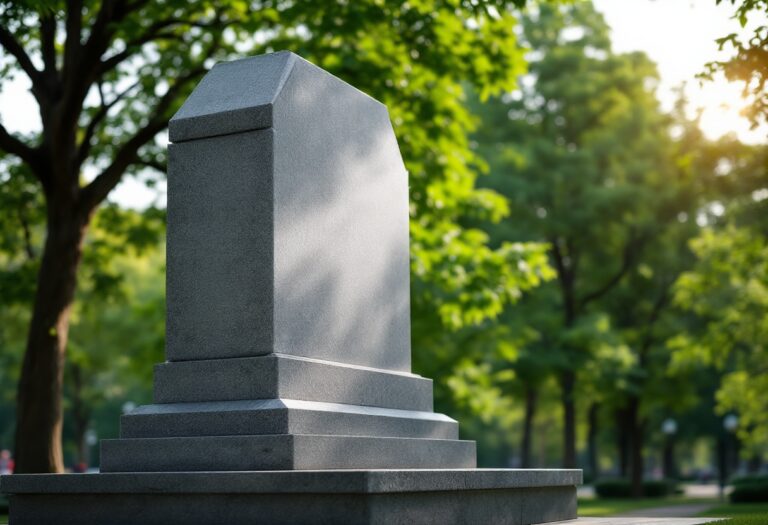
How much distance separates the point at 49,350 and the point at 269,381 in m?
7.94

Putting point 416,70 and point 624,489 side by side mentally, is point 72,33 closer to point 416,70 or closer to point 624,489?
point 416,70

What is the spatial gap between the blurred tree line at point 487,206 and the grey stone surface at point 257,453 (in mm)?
5356

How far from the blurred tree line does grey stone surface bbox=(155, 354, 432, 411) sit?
497 cm

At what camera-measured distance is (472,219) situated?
2925cm

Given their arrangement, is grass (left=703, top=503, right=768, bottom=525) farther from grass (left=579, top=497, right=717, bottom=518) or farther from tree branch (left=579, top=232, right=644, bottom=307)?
tree branch (left=579, top=232, right=644, bottom=307)

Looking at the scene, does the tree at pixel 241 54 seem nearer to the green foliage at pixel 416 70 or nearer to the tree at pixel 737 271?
the green foliage at pixel 416 70

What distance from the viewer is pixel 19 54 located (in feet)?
45.7

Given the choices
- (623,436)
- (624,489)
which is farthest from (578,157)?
(623,436)

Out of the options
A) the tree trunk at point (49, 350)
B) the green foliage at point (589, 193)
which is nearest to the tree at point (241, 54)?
the tree trunk at point (49, 350)

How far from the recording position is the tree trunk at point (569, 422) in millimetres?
32219

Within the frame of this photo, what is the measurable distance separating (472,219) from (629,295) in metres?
10.9

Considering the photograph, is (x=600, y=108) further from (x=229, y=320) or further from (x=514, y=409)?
(x=229, y=320)

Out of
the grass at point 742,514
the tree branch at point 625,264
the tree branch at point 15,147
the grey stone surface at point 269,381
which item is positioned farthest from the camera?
the tree branch at point 625,264

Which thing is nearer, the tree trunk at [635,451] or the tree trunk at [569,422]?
the tree trunk at [569,422]
